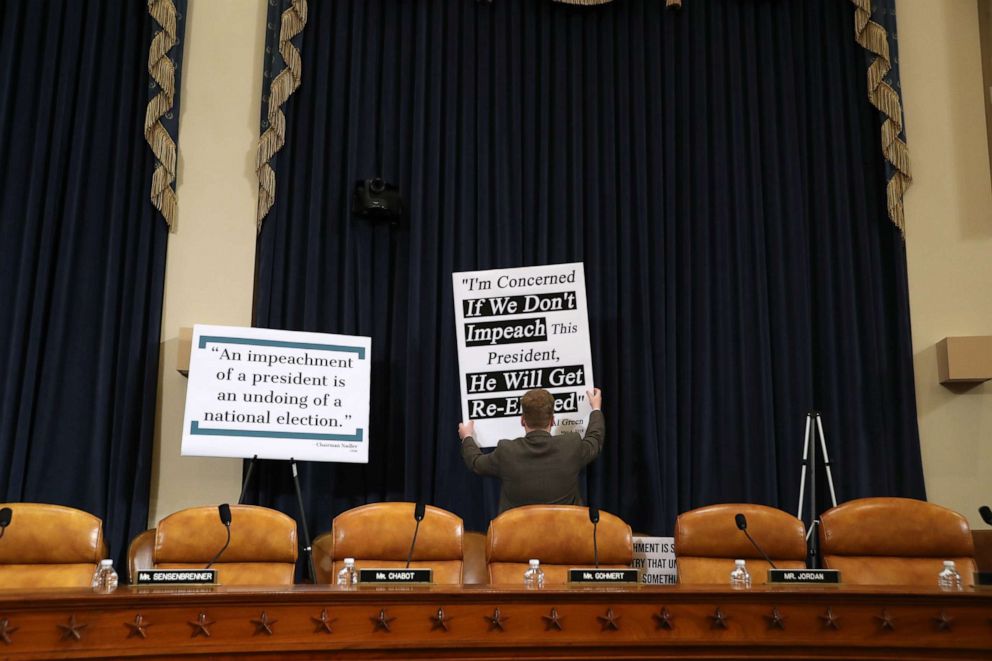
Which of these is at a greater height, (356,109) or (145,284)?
(356,109)

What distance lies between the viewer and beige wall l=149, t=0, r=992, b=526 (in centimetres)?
600

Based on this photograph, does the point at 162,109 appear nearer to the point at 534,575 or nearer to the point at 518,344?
the point at 518,344

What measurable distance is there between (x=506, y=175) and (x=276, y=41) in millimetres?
1851

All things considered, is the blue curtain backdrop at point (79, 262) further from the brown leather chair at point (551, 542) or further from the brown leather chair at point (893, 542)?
the brown leather chair at point (893, 542)

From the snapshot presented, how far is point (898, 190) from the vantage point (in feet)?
20.3

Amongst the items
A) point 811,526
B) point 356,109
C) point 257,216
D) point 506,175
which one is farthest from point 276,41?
point 811,526

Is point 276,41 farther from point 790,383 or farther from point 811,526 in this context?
point 811,526

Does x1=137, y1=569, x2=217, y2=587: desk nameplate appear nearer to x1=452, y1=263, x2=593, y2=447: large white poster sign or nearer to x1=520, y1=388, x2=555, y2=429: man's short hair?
x1=520, y1=388, x2=555, y2=429: man's short hair

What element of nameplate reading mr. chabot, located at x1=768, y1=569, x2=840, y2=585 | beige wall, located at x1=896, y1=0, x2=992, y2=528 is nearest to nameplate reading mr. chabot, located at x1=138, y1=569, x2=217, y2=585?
nameplate reading mr. chabot, located at x1=768, y1=569, x2=840, y2=585

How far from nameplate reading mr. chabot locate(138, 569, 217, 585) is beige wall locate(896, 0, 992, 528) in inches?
185

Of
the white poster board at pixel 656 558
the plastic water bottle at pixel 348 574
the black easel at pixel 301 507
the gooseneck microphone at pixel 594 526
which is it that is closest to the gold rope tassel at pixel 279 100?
the black easel at pixel 301 507

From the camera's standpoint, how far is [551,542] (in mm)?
3713

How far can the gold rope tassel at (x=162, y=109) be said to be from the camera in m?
6.16

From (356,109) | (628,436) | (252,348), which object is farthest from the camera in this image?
(356,109)
